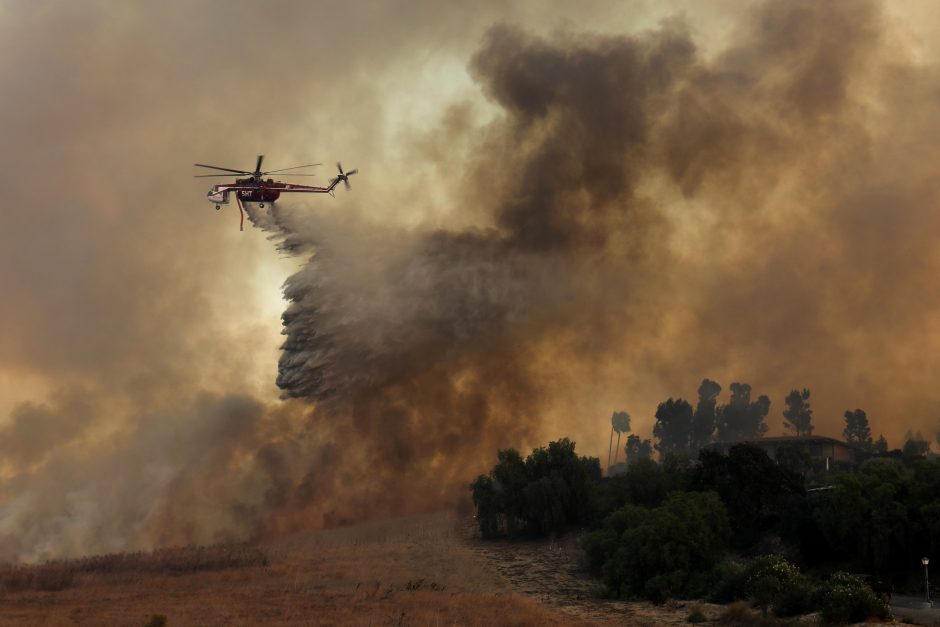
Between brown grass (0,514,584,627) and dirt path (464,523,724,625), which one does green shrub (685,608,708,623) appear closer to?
dirt path (464,523,724,625)

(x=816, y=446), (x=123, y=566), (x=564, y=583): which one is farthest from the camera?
(x=816, y=446)

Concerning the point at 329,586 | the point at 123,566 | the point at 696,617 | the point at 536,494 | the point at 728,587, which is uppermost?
the point at 536,494

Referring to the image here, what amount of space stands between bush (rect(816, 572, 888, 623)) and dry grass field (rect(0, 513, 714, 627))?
7.65 meters

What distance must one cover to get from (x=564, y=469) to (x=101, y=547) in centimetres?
4510

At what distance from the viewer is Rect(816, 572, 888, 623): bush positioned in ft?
137

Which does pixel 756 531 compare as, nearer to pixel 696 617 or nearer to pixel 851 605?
pixel 696 617

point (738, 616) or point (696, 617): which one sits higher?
point (738, 616)

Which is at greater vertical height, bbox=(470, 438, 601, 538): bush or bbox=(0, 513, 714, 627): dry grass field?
bbox=(470, 438, 601, 538): bush

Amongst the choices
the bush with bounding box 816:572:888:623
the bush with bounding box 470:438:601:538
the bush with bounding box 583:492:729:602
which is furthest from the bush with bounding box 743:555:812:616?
the bush with bounding box 470:438:601:538

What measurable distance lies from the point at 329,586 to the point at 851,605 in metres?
34.5

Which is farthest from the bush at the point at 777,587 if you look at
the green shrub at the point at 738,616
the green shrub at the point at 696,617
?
the green shrub at the point at 696,617

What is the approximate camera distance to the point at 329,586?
6009 centimetres

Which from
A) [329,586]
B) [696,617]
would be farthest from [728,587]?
[329,586]

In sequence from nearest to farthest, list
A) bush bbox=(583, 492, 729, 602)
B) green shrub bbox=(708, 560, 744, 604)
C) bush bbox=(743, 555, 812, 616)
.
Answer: bush bbox=(743, 555, 812, 616) < green shrub bbox=(708, 560, 744, 604) < bush bbox=(583, 492, 729, 602)
